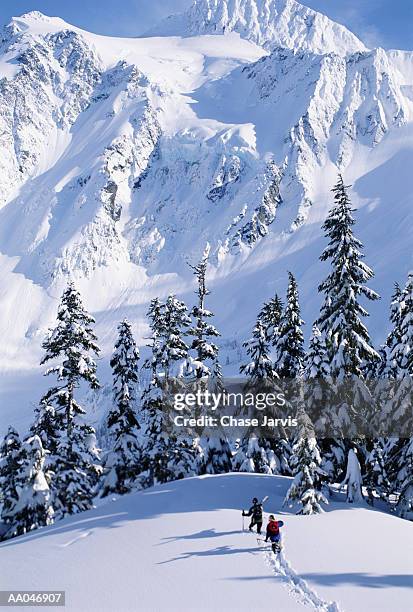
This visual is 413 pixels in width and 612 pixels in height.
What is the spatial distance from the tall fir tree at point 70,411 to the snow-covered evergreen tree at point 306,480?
9.84 m

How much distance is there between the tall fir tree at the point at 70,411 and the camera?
25.9m

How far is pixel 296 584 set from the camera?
15008 millimetres

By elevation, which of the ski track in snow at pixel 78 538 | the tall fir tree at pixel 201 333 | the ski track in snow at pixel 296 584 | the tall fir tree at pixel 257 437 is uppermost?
the tall fir tree at pixel 201 333

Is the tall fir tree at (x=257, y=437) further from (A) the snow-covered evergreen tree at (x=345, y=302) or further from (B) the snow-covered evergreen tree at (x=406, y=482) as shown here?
(B) the snow-covered evergreen tree at (x=406, y=482)

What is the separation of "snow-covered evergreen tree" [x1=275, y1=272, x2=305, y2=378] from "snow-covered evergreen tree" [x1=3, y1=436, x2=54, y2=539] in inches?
512

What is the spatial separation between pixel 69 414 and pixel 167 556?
11322 mm

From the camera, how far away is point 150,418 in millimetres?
30625

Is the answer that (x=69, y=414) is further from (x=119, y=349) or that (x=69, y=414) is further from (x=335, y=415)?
(x=335, y=415)

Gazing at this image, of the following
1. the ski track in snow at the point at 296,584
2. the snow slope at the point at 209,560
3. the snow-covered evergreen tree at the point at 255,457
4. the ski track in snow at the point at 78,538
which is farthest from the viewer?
the snow-covered evergreen tree at the point at 255,457

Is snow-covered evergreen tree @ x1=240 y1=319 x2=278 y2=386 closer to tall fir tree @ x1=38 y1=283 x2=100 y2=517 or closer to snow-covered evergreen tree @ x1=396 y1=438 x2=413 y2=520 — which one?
snow-covered evergreen tree @ x1=396 y1=438 x2=413 y2=520

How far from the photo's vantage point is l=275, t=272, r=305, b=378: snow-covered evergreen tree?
30.8m

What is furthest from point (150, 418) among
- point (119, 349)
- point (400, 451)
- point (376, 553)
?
point (376, 553)

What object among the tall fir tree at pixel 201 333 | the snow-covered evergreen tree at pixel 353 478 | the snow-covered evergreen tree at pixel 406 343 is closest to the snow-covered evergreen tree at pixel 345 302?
the snow-covered evergreen tree at pixel 406 343

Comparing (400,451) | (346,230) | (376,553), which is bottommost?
(376,553)
